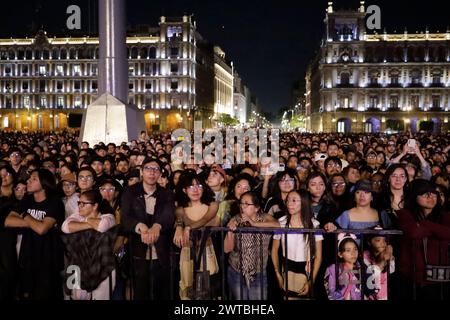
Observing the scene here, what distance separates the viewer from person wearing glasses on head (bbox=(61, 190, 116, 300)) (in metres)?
6.65

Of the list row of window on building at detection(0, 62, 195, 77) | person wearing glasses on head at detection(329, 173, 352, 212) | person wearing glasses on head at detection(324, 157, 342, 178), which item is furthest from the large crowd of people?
row of window on building at detection(0, 62, 195, 77)

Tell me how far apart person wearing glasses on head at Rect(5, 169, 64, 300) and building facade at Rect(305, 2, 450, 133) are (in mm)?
84470

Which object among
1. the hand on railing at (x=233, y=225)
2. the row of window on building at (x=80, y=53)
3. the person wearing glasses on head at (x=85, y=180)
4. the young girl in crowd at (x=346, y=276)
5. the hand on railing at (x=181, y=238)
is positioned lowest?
the young girl in crowd at (x=346, y=276)

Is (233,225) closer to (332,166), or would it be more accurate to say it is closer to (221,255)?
(221,255)

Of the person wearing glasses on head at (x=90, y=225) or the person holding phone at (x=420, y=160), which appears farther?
the person holding phone at (x=420, y=160)

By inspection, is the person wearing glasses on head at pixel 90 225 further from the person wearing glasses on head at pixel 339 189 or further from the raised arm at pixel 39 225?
the person wearing glasses on head at pixel 339 189

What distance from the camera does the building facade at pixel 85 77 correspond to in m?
95.2

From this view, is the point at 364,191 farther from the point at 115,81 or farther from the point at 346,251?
the point at 115,81

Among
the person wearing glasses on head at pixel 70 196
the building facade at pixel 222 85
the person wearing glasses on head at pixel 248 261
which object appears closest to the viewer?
the person wearing glasses on head at pixel 248 261

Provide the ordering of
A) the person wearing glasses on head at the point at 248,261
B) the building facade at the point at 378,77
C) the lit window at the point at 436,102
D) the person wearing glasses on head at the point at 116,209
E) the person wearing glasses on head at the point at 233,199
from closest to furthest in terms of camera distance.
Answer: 1. the person wearing glasses on head at the point at 248,261
2. the person wearing glasses on head at the point at 116,209
3. the person wearing glasses on head at the point at 233,199
4. the lit window at the point at 436,102
5. the building facade at the point at 378,77

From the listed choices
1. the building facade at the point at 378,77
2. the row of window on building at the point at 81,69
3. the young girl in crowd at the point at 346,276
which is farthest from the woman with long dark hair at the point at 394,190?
the row of window on building at the point at 81,69

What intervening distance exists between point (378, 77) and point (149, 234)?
3481 inches

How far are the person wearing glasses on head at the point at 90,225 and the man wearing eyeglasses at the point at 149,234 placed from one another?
277mm
